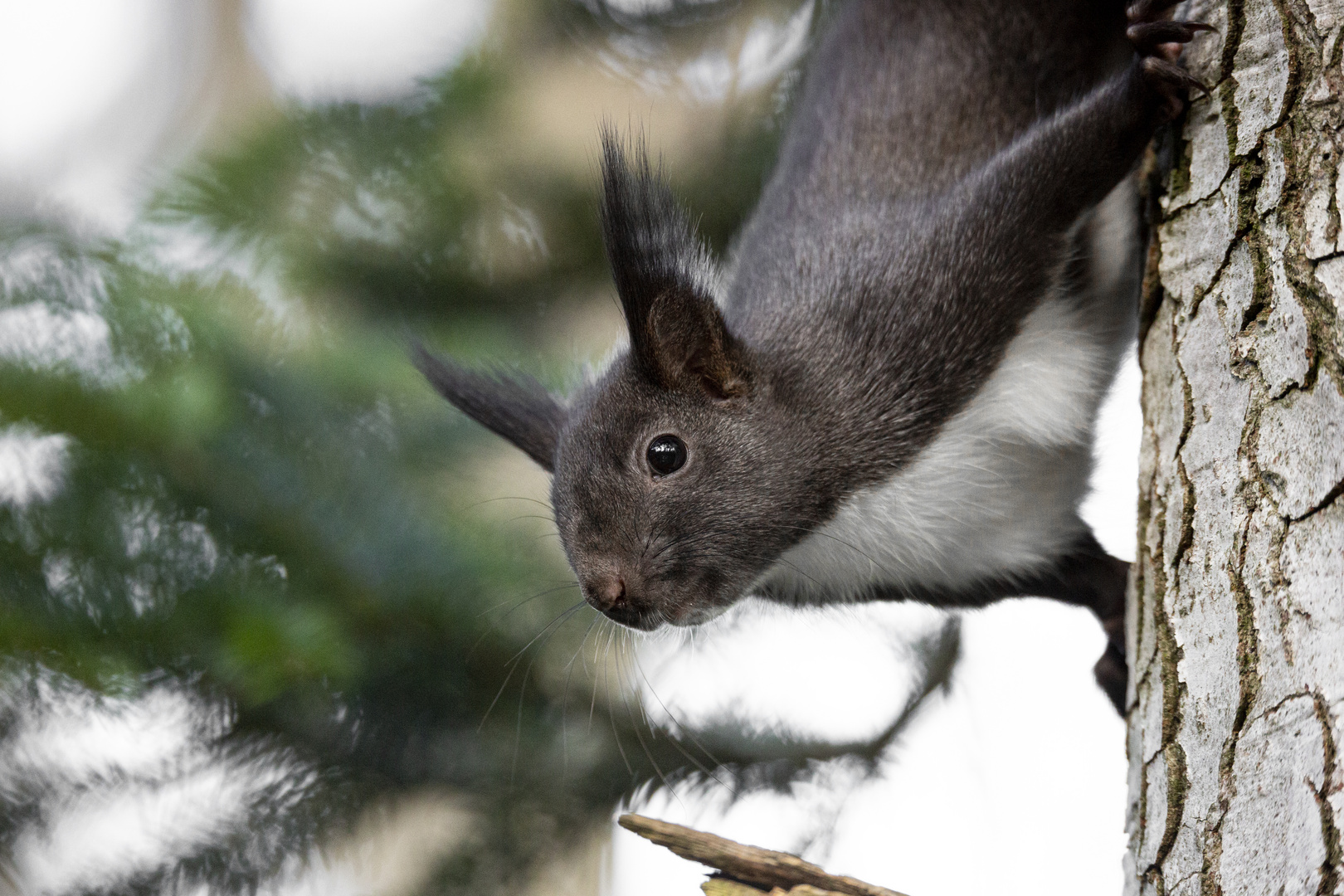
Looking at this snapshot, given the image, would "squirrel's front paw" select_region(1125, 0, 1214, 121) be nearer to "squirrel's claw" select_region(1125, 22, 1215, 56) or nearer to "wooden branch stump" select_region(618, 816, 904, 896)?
"squirrel's claw" select_region(1125, 22, 1215, 56)

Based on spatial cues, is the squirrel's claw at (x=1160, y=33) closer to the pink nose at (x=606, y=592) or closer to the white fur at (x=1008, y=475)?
the white fur at (x=1008, y=475)

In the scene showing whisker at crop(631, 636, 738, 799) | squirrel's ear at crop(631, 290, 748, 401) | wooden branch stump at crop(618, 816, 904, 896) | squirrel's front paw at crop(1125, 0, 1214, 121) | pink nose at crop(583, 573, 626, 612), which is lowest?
wooden branch stump at crop(618, 816, 904, 896)

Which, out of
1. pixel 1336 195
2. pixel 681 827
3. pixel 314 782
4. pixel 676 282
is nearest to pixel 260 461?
pixel 314 782

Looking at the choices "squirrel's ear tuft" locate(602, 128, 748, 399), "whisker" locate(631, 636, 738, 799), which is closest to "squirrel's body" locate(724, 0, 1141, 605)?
"squirrel's ear tuft" locate(602, 128, 748, 399)

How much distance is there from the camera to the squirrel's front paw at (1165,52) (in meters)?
1.18

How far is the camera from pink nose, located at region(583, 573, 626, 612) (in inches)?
56.0

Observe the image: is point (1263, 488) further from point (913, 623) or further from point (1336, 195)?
point (913, 623)

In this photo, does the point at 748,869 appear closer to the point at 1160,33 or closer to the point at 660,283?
the point at 660,283

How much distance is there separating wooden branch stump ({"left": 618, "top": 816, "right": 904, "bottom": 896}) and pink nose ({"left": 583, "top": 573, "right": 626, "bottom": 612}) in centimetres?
39

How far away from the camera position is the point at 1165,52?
122 cm

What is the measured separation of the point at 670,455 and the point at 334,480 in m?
0.45

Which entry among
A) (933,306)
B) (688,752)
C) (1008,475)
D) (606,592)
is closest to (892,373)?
(933,306)

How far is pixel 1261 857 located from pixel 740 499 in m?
0.74

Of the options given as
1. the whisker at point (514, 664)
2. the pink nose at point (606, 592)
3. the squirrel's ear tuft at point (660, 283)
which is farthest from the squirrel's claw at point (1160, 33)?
the whisker at point (514, 664)
